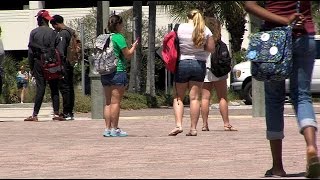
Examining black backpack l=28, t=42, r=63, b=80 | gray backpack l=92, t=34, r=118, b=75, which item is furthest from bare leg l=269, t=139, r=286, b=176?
black backpack l=28, t=42, r=63, b=80

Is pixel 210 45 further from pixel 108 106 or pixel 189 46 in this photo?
pixel 108 106

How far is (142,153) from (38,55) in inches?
279

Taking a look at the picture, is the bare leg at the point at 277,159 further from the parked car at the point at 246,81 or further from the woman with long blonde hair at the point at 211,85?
the parked car at the point at 246,81

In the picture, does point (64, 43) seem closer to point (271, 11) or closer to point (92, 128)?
point (92, 128)

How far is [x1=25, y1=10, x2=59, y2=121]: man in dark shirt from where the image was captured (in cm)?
1672

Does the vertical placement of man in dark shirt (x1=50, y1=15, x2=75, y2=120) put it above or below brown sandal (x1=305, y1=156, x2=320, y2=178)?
below

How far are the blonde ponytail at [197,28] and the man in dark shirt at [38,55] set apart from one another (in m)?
4.77

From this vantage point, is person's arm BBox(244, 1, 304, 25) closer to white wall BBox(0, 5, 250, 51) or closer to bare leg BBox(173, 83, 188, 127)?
bare leg BBox(173, 83, 188, 127)

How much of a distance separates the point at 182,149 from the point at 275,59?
3.54m

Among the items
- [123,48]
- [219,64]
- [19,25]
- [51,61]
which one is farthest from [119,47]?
[19,25]

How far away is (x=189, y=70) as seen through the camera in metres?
12.4

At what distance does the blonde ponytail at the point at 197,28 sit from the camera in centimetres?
1230

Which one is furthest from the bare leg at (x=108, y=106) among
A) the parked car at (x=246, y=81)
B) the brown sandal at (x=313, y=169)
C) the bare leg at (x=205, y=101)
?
the parked car at (x=246, y=81)

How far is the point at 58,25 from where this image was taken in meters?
17.0
